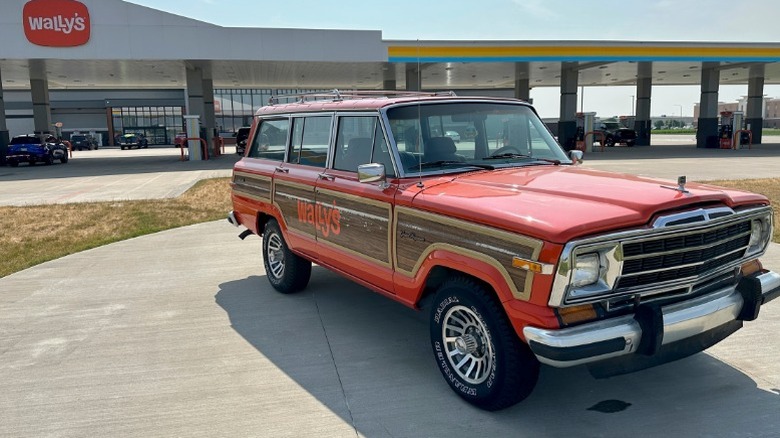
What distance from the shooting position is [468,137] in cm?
479

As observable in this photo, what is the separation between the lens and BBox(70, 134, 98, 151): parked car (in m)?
54.6

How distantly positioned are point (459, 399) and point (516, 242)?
129 cm

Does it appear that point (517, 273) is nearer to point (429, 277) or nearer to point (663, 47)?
point (429, 277)

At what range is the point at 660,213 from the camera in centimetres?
327

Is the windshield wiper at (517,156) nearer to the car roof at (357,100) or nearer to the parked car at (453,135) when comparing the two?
the parked car at (453,135)

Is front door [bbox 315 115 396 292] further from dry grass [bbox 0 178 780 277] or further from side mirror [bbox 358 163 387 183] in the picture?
dry grass [bbox 0 178 780 277]

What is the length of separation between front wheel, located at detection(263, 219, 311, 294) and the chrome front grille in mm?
3719

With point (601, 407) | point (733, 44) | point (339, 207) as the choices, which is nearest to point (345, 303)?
point (339, 207)

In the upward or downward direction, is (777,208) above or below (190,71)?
below

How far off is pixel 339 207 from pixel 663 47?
29.2 metres

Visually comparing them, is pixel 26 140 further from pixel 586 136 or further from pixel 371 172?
pixel 371 172

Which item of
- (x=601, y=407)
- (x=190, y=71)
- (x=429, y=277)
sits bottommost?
(x=601, y=407)

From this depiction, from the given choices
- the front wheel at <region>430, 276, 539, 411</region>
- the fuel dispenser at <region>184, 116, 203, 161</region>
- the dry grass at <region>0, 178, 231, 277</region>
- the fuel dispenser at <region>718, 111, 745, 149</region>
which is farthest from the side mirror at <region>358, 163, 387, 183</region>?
the fuel dispenser at <region>718, 111, 745, 149</region>

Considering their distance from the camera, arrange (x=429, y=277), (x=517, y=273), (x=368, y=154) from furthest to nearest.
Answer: (x=368, y=154), (x=429, y=277), (x=517, y=273)
